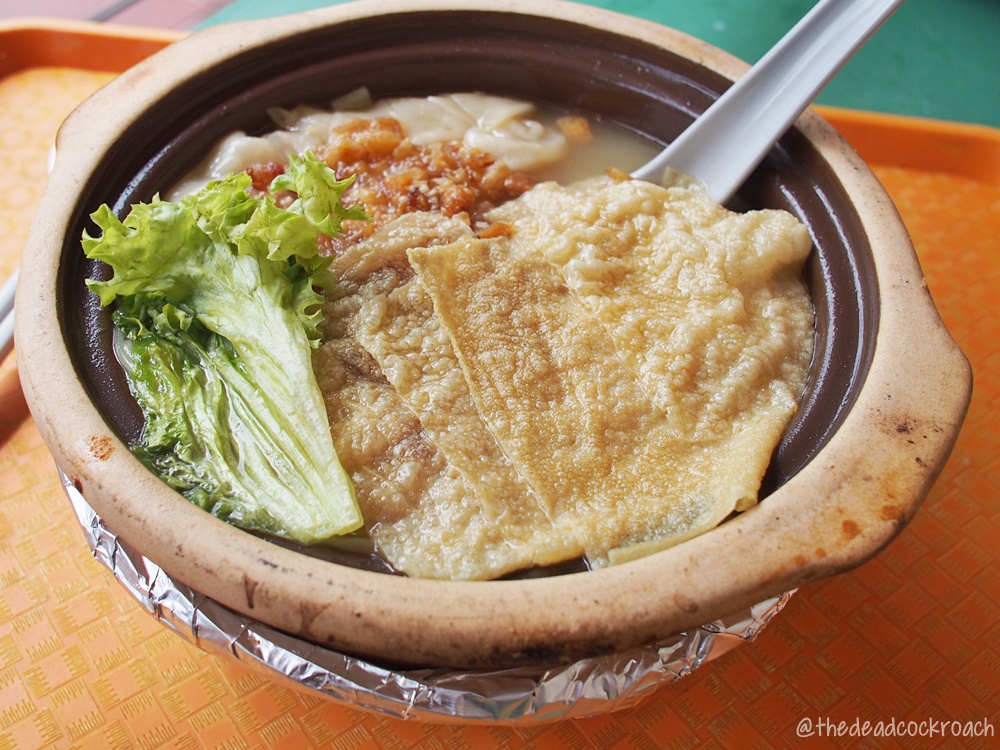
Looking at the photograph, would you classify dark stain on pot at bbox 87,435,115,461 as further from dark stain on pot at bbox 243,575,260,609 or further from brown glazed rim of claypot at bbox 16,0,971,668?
dark stain on pot at bbox 243,575,260,609

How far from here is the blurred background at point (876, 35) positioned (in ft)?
11.5

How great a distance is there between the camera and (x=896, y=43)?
377 centimetres

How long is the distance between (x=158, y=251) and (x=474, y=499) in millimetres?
858

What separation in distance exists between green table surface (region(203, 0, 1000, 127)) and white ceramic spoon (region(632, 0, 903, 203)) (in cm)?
149

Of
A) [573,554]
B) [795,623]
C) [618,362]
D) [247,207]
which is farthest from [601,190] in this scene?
[795,623]

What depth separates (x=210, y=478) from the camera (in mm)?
1536

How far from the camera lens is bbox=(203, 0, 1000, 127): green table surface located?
137 inches

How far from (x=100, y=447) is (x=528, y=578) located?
2.71 feet

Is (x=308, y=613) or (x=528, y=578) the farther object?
(x=528, y=578)

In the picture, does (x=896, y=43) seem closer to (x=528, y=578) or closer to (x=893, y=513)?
(x=893, y=513)

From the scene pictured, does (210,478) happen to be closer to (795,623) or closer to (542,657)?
(542,657)

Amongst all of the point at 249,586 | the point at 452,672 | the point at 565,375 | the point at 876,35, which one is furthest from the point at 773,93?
the point at 876,35

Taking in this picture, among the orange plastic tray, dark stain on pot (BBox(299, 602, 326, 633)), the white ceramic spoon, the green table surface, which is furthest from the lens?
the green table surface

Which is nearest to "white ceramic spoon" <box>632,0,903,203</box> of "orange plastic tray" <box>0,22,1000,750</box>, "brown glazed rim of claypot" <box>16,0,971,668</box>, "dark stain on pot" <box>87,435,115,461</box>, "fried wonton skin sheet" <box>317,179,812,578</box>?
"brown glazed rim of claypot" <box>16,0,971,668</box>
